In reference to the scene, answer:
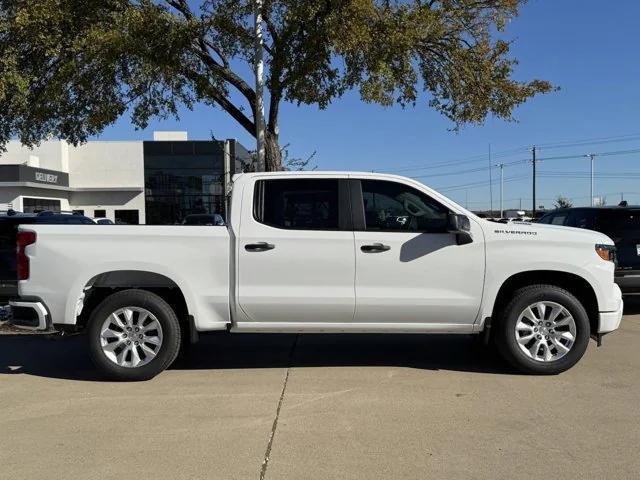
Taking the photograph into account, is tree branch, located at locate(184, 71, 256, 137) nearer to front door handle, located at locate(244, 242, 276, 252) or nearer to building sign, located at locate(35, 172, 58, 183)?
front door handle, located at locate(244, 242, 276, 252)

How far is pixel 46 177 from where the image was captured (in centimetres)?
4559

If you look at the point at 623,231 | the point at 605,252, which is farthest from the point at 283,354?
the point at 623,231

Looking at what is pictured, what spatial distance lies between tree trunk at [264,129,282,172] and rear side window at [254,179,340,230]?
528 centimetres

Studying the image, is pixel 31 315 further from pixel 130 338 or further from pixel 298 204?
pixel 298 204

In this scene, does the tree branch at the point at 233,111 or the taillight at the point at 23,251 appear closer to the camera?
the taillight at the point at 23,251

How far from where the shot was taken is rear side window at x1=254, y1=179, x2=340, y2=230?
237 inches

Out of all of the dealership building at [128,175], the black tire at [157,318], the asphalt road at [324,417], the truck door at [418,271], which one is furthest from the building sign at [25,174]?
the truck door at [418,271]

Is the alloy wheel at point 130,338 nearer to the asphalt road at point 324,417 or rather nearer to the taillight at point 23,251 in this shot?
the asphalt road at point 324,417

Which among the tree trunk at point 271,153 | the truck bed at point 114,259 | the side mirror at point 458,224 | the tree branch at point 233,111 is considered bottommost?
the truck bed at point 114,259

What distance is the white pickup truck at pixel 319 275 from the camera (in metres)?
5.89

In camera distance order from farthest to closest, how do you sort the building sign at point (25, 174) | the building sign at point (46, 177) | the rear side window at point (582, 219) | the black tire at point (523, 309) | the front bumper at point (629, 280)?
the building sign at point (46, 177), the building sign at point (25, 174), the rear side window at point (582, 219), the front bumper at point (629, 280), the black tire at point (523, 309)

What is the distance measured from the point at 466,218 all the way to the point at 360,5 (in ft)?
14.8

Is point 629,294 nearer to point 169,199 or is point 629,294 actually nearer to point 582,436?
point 582,436

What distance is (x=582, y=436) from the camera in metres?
4.51
